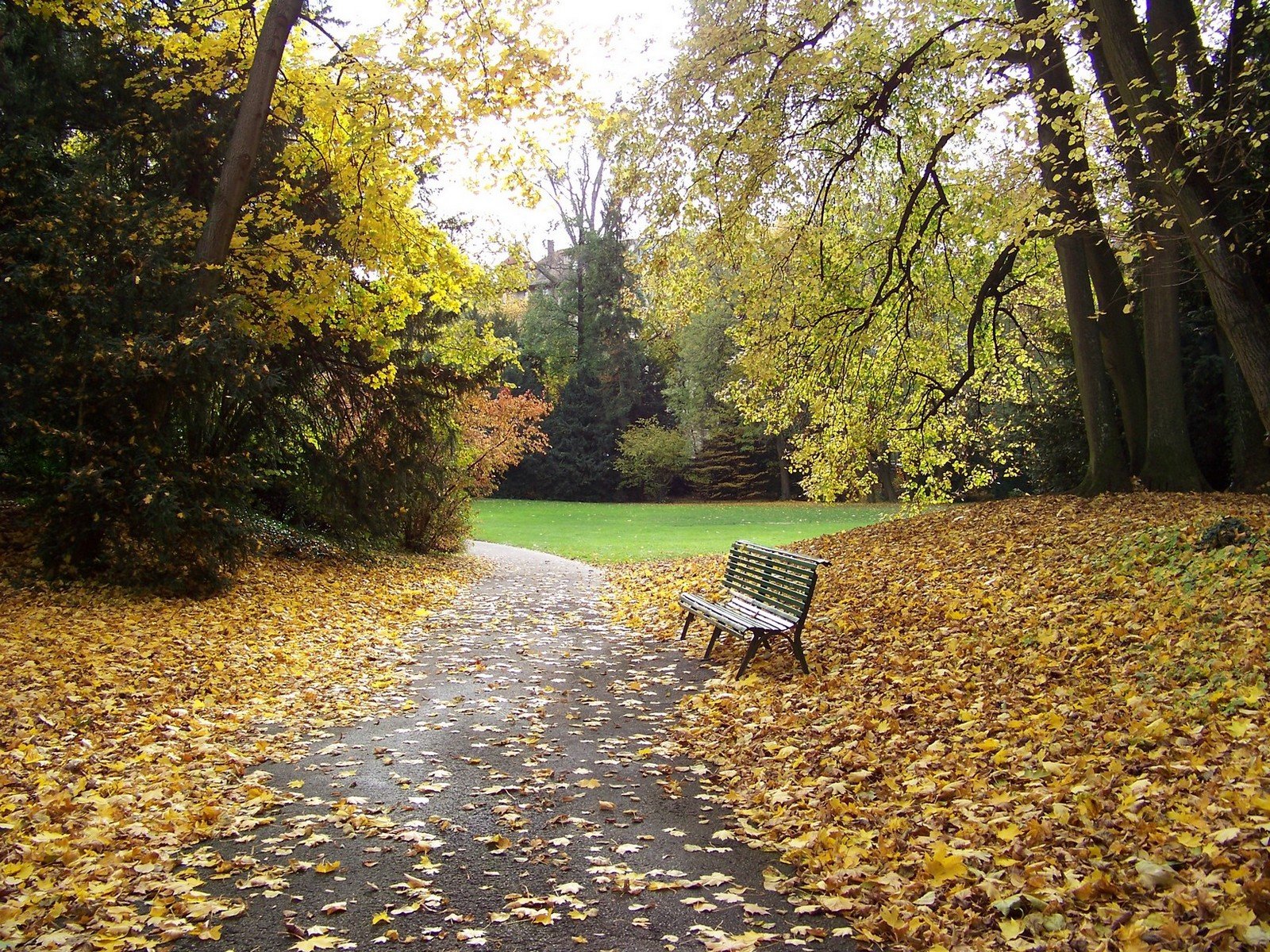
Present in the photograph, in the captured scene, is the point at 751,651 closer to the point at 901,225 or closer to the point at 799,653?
the point at 799,653

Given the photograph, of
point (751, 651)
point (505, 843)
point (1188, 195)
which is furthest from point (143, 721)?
point (1188, 195)

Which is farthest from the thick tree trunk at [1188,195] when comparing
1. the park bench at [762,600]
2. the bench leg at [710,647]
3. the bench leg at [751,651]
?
the bench leg at [710,647]

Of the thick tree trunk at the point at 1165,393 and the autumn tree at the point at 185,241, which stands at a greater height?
the autumn tree at the point at 185,241

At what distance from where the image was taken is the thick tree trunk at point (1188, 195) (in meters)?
6.29

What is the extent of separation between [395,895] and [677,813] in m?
1.57

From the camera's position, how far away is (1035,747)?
453cm

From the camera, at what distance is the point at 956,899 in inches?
133

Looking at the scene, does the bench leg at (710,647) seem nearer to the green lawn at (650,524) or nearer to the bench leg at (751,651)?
the bench leg at (751,651)

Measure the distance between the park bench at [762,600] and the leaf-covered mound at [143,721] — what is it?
300 centimetres

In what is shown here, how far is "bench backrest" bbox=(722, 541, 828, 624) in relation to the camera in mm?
7098

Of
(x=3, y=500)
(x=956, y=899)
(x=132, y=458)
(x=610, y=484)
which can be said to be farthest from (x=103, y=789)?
(x=610, y=484)

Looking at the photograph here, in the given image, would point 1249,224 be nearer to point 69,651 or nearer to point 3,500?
point 69,651

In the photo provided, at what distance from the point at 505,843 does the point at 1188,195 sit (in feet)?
21.5

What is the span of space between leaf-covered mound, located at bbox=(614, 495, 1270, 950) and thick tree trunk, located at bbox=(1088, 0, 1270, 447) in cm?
139
